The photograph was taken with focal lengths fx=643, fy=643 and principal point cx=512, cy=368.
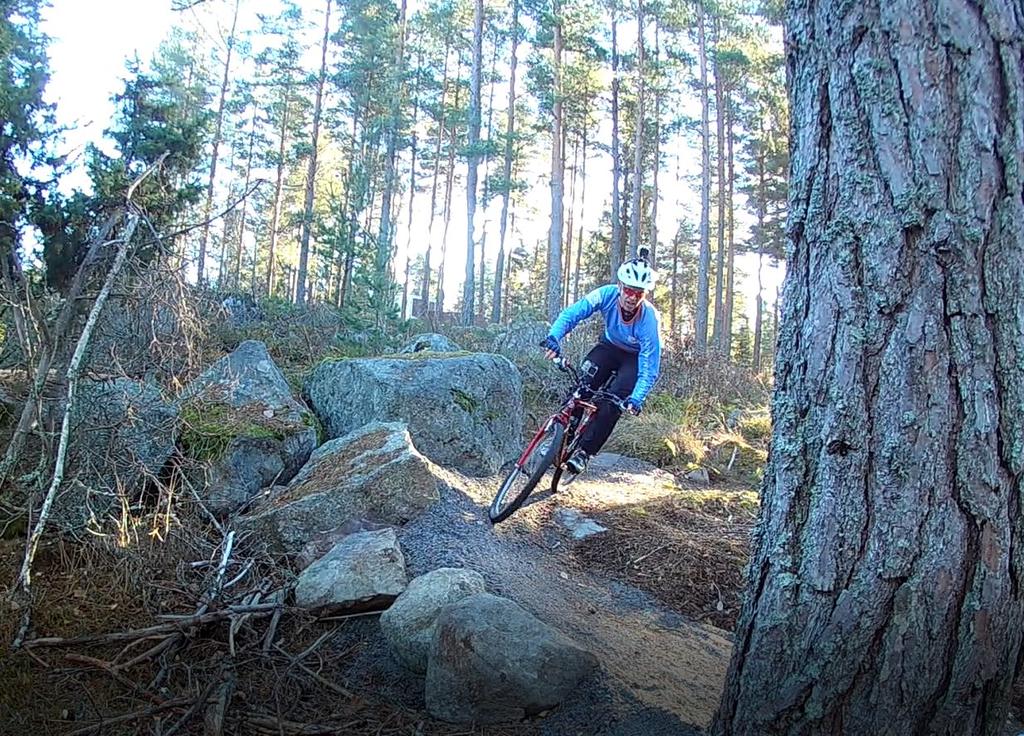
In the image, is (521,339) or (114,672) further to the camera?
(521,339)

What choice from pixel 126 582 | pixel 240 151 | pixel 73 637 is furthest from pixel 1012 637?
pixel 240 151

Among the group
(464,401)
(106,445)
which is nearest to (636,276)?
(464,401)

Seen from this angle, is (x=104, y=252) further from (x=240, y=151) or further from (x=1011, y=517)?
(x=240, y=151)

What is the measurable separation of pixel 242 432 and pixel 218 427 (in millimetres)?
190

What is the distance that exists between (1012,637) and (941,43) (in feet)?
5.01

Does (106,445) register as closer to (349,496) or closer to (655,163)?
(349,496)

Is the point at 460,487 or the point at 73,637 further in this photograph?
the point at 460,487

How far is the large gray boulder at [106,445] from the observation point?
3600mm


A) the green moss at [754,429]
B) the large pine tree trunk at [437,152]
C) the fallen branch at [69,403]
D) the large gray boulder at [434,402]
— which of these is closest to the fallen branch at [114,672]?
the fallen branch at [69,403]

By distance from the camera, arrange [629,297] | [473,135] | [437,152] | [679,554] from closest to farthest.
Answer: [679,554] → [629,297] → [473,135] → [437,152]

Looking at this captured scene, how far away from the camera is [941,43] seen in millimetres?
1633

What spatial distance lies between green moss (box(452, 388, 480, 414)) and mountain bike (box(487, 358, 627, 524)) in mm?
995

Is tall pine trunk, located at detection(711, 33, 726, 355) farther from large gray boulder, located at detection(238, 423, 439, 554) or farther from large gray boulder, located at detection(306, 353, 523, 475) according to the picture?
large gray boulder, located at detection(238, 423, 439, 554)

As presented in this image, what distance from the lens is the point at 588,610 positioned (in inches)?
135
